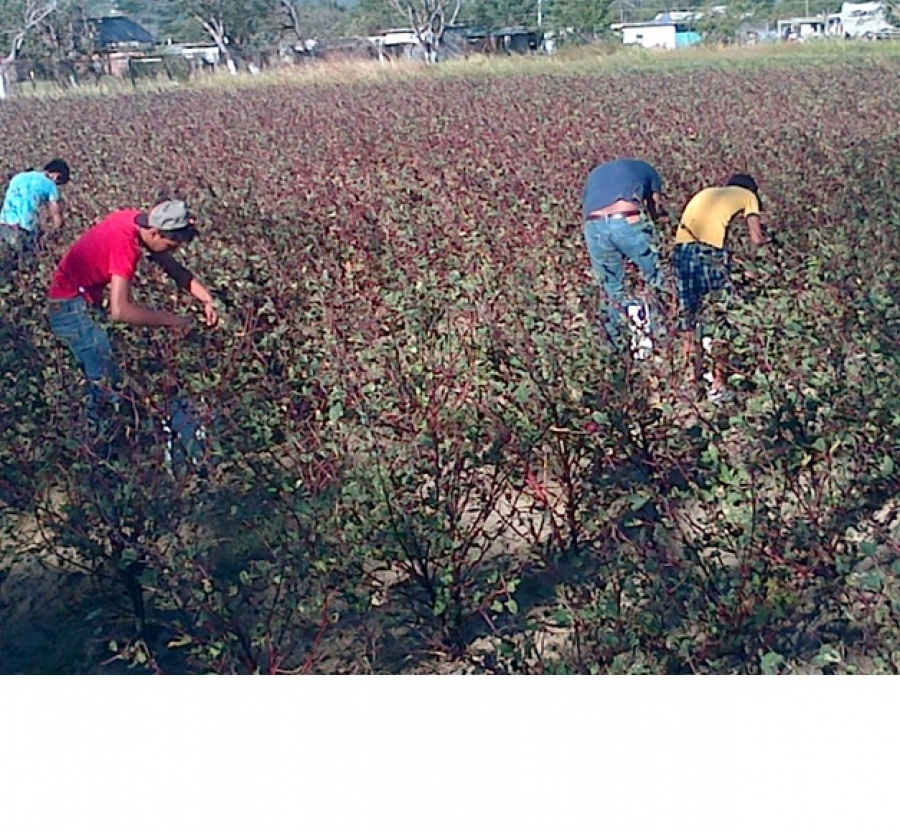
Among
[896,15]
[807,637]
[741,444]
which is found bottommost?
[896,15]

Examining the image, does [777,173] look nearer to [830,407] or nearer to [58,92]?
[830,407]

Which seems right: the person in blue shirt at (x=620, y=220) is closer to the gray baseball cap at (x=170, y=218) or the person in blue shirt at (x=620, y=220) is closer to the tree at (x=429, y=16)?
the gray baseball cap at (x=170, y=218)

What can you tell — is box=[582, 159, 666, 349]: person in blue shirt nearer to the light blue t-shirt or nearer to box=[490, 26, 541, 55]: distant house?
the light blue t-shirt

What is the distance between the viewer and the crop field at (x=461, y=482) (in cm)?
367

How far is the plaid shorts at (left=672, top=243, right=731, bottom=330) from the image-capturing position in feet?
19.4

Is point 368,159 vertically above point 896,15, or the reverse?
point 368,159

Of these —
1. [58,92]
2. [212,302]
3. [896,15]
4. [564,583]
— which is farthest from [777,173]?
[896,15]

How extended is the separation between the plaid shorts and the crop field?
0.13m

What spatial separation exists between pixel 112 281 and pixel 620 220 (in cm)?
230

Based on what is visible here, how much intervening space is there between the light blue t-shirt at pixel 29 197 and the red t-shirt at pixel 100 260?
110 inches

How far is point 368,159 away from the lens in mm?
12766

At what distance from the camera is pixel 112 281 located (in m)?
4.98

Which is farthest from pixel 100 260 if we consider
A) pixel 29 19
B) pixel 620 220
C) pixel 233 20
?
pixel 233 20

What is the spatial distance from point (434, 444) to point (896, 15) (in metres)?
65.4
